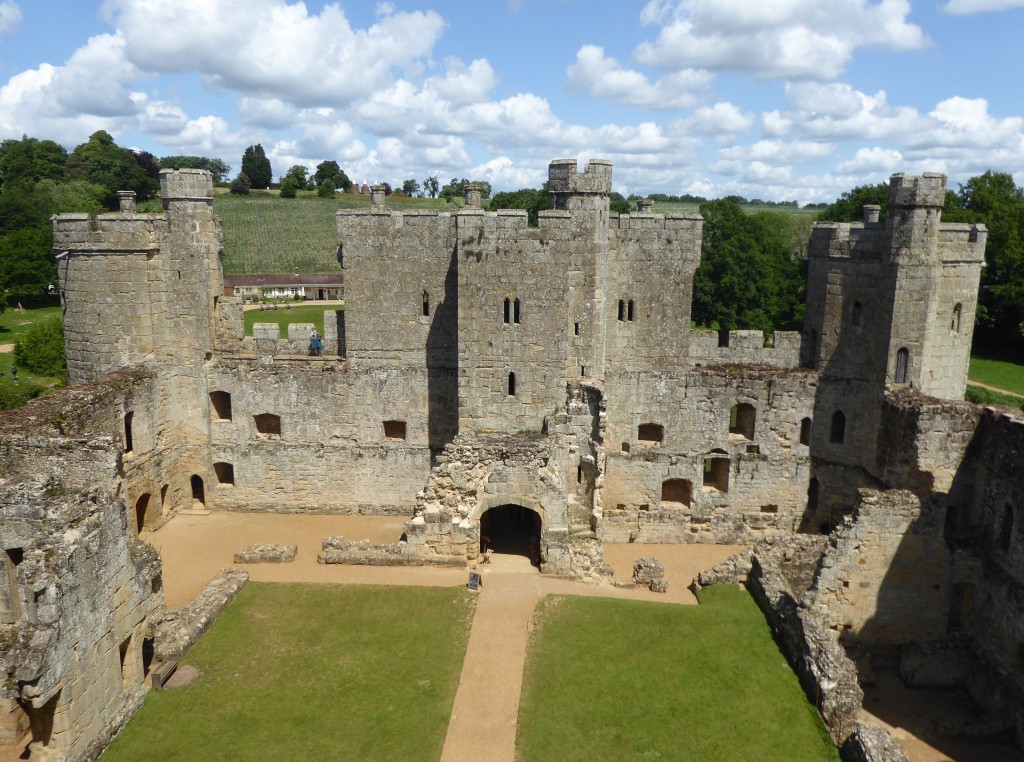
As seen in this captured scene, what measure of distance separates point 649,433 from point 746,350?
14.0 ft

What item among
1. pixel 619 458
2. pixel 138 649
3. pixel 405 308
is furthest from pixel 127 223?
pixel 619 458

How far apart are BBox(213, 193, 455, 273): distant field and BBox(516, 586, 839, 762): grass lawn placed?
6522 centimetres

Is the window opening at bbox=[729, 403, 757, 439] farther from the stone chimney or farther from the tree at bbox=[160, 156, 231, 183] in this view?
the tree at bbox=[160, 156, 231, 183]

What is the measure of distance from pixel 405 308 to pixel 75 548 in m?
14.1

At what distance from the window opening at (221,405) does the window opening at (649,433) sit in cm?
1402

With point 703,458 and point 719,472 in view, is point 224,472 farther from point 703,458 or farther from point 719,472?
point 719,472

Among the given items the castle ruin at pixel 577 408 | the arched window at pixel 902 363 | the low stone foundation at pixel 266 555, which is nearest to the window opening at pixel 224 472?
the castle ruin at pixel 577 408

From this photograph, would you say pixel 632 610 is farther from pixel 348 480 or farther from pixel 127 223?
pixel 127 223

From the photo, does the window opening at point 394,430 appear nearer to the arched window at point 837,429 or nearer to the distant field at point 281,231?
the arched window at point 837,429

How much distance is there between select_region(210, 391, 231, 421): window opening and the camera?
1051 inches

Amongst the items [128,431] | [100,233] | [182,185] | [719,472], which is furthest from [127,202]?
[719,472]

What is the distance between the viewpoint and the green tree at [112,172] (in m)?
86.6

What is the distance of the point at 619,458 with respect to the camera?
26375mm

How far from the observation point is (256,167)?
429 feet
